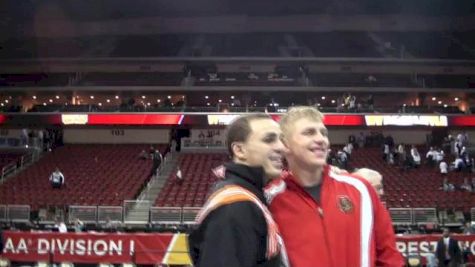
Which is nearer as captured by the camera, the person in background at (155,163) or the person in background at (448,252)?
the person in background at (448,252)

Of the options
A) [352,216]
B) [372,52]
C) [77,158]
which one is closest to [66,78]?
[77,158]

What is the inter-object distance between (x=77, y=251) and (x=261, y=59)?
25562 mm

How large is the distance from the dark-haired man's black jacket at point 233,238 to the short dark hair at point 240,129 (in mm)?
267

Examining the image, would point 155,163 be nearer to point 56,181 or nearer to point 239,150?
point 56,181

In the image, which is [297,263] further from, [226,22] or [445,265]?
[226,22]

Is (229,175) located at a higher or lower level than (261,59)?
lower

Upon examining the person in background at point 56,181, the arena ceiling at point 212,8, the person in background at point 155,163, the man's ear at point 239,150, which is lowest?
the person in background at point 56,181

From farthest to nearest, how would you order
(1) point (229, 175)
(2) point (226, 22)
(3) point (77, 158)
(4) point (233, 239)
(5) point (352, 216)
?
1. (2) point (226, 22)
2. (3) point (77, 158)
3. (5) point (352, 216)
4. (1) point (229, 175)
5. (4) point (233, 239)

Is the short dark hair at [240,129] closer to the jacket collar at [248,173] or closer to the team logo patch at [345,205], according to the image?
the jacket collar at [248,173]

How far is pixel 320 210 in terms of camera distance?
2.98 m

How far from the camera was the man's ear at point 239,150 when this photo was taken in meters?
2.76

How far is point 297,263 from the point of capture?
2885mm

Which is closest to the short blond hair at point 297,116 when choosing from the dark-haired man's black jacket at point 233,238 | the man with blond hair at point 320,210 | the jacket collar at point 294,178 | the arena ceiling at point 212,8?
the man with blond hair at point 320,210

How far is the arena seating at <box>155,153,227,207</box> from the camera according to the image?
2341 centimetres
